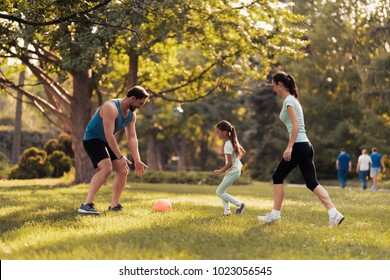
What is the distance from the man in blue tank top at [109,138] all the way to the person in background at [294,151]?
2158 millimetres

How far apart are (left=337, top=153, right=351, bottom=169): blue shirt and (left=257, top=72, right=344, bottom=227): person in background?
1899 centimetres

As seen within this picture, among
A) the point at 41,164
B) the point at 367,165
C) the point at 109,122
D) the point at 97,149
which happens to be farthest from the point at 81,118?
the point at 367,165

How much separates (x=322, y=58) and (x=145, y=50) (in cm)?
2774

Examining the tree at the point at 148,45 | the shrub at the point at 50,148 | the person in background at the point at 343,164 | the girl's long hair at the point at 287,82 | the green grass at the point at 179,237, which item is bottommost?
the green grass at the point at 179,237

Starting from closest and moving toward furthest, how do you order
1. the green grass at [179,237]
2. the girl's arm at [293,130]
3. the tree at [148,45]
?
1. the green grass at [179,237]
2. the girl's arm at [293,130]
3. the tree at [148,45]

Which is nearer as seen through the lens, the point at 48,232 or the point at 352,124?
the point at 48,232

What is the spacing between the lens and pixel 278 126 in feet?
150

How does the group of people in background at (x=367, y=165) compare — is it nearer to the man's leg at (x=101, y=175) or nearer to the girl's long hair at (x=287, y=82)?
the girl's long hair at (x=287, y=82)

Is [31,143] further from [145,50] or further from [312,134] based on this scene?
[145,50]

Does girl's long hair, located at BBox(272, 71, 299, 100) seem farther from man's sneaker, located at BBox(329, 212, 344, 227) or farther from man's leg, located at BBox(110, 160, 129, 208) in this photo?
man's leg, located at BBox(110, 160, 129, 208)

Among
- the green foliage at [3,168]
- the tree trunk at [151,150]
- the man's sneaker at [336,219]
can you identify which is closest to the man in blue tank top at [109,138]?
the man's sneaker at [336,219]

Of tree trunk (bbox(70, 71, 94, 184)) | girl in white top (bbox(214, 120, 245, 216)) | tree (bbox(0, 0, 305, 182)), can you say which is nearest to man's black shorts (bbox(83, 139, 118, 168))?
girl in white top (bbox(214, 120, 245, 216))

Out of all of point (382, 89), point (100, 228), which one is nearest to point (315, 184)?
point (100, 228)

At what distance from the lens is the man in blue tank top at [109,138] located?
9641 mm
